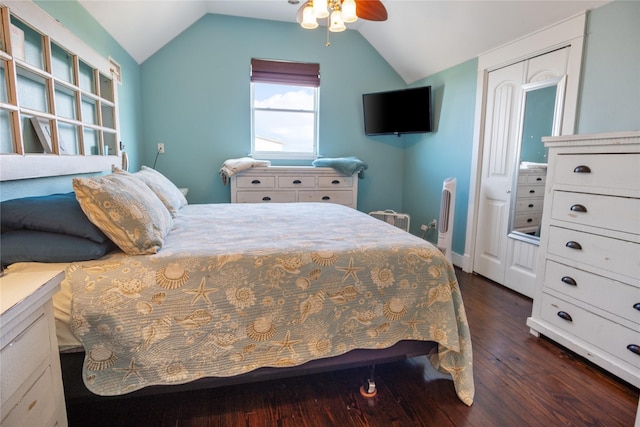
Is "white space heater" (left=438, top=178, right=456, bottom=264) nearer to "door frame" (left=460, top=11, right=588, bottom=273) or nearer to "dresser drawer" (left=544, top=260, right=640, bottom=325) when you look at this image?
"door frame" (left=460, top=11, right=588, bottom=273)

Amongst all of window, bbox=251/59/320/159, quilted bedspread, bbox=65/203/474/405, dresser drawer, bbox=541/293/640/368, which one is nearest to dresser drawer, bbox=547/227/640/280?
dresser drawer, bbox=541/293/640/368

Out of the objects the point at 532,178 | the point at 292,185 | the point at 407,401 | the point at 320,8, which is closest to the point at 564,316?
the point at 407,401

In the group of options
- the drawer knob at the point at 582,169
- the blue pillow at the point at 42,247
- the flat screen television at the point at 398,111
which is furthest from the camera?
the flat screen television at the point at 398,111

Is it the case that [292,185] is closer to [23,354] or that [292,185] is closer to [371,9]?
[371,9]

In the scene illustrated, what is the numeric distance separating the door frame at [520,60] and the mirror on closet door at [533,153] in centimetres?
9

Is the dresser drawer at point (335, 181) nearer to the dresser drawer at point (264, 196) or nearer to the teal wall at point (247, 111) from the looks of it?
the dresser drawer at point (264, 196)

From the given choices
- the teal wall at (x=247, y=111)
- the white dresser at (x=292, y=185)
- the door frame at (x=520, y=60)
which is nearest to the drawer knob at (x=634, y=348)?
the door frame at (x=520, y=60)

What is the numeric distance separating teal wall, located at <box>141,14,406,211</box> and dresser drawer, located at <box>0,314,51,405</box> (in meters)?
3.13

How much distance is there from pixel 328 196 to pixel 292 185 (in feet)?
1.42

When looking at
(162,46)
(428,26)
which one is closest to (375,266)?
(428,26)

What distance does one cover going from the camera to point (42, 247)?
1214 millimetres

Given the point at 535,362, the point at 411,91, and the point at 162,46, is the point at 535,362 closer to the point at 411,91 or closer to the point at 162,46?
the point at 411,91

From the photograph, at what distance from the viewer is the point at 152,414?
1440mm

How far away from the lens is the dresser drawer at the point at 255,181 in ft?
12.0
